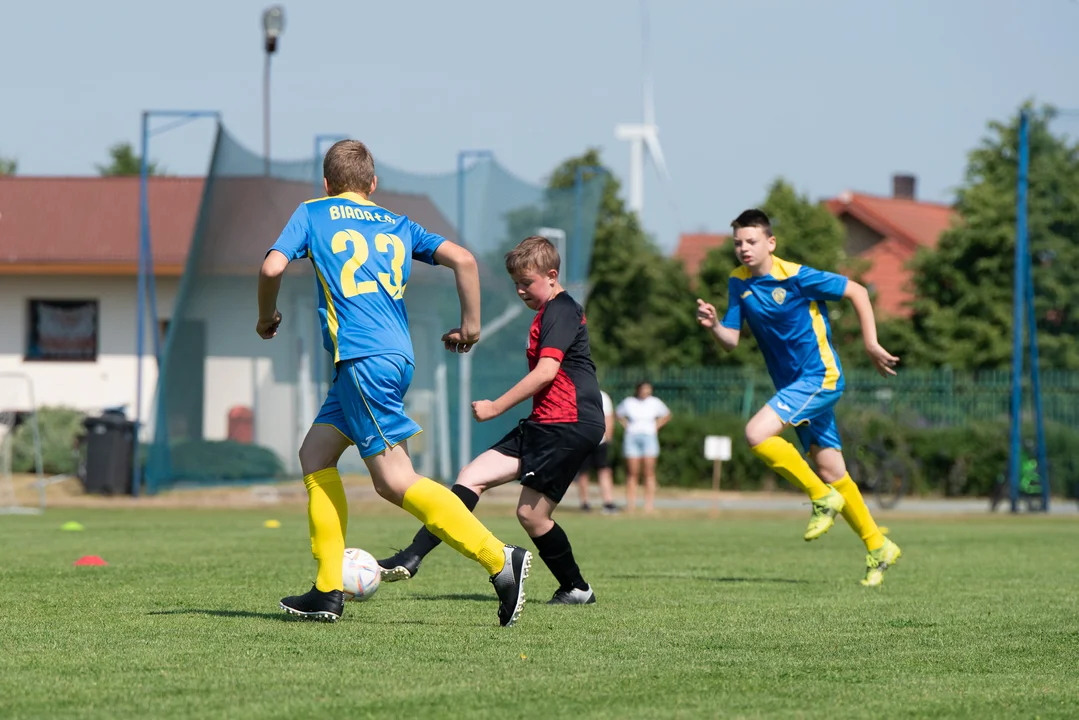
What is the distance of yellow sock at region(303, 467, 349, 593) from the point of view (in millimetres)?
6273

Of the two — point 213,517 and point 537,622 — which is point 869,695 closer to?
point 537,622

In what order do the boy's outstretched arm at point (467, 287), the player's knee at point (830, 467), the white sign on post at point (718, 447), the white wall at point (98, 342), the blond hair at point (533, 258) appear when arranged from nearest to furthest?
the boy's outstretched arm at point (467, 287) → the blond hair at point (533, 258) → the player's knee at point (830, 467) → the white sign on post at point (718, 447) → the white wall at point (98, 342)

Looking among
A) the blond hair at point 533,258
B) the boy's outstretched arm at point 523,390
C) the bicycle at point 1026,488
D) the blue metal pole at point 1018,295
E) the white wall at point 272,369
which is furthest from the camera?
the bicycle at point 1026,488

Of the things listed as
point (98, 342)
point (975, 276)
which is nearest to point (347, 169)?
point (98, 342)

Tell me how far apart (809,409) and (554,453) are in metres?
2.24

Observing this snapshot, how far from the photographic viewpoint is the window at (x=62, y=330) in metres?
31.1

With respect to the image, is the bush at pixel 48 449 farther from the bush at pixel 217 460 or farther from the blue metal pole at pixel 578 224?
the blue metal pole at pixel 578 224

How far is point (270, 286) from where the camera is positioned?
5.90 meters

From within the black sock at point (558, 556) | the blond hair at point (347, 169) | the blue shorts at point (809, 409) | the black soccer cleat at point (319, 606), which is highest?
the blond hair at point (347, 169)

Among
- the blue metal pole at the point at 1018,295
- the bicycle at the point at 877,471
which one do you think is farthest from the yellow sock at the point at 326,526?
the bicycle at the point at 877,471

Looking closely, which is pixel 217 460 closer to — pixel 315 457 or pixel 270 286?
pixel 315 457

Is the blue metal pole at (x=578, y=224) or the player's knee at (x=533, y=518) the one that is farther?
the blue metal pole at (x=578, y=224)

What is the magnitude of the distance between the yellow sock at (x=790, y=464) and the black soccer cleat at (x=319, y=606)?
315cm

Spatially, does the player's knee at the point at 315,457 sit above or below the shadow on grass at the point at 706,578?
above
